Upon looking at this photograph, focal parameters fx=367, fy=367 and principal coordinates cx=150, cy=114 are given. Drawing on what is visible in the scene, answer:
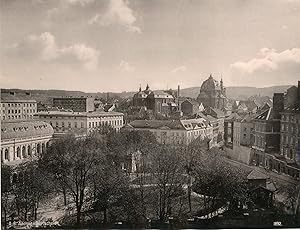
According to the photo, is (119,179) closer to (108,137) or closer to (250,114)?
(108,137)

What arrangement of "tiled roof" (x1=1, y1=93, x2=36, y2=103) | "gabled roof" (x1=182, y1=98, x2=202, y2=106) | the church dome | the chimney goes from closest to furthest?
1. "tiled roof" (x1=1, y1=93, x2=36, y2=103)
2. the church dome
3. the chimney
4. "gabled roof" (x1=182, y1=98, x2=202, y2=106)

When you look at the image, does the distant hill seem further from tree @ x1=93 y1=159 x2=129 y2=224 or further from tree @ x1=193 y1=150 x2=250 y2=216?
tree @ x1=93 y1=159 x2=129 y2=224

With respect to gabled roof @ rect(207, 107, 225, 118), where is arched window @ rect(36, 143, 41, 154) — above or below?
below

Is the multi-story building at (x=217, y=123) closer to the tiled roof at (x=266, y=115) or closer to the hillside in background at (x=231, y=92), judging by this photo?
the hillside in background at (x=231, y=92)

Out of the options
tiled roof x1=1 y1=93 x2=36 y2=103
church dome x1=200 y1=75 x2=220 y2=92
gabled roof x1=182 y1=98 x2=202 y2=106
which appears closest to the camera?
tiled roof x1=1 y1=93 x2=36 y2=103

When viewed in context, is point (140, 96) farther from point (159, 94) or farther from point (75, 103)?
point (75, 103)

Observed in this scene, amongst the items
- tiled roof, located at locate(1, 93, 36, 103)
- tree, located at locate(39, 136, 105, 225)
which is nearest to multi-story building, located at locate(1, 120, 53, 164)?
tree, located at locate(39, 136, 105, 225)
